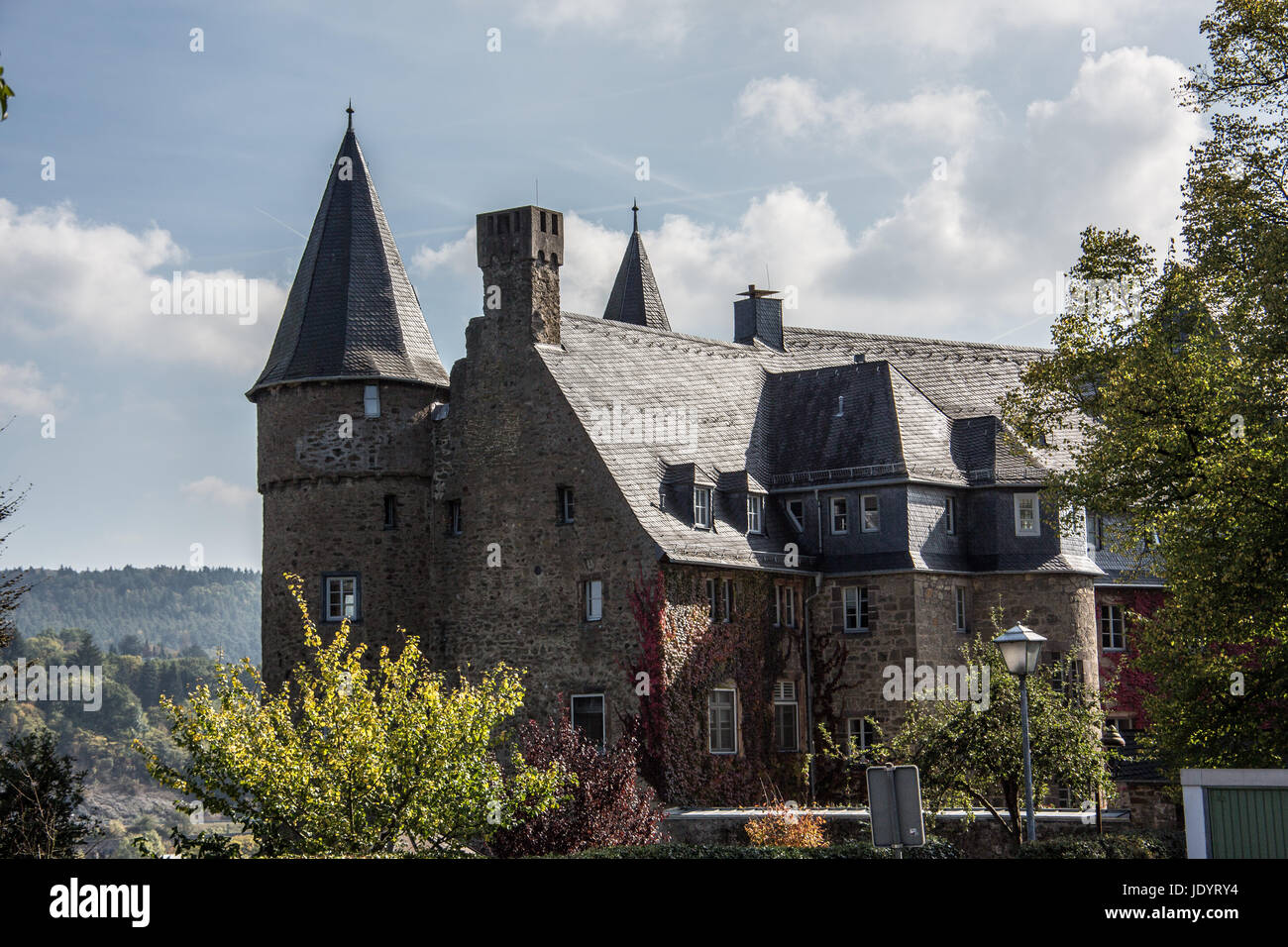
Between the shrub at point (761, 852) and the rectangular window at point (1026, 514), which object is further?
the rectangular window at point (1026, 514)

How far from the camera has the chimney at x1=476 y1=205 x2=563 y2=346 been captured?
41875 millimetres

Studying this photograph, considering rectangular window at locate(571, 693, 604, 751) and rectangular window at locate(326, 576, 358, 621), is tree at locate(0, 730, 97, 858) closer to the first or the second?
rectangular window at locate(326, 576, 358, 621)

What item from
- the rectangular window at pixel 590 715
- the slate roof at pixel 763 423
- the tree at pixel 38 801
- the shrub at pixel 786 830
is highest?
the slate roof at pixel 763 423

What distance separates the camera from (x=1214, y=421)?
28.0m

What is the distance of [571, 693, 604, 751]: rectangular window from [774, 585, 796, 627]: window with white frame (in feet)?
16.8

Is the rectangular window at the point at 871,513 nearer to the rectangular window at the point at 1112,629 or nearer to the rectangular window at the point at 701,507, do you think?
the rectangular window at the point at 701,507

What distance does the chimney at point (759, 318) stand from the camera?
50.2 meters

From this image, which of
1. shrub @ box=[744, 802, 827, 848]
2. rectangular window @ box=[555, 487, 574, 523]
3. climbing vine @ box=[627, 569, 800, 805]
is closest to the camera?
shrub @ box=[744, 802, 827, 848]

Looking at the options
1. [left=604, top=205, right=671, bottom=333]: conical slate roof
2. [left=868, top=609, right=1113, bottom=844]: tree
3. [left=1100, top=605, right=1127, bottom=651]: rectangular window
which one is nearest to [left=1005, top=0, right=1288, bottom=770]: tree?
[left=868, top=609, right=1113, bottom=844]: tree

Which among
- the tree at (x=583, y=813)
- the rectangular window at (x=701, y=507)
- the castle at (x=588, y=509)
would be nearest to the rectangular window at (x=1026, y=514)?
the castle at (x=588, y=509)

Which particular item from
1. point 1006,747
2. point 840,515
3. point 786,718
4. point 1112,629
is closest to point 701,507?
point 840,515

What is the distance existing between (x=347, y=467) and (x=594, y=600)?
7.40 metres

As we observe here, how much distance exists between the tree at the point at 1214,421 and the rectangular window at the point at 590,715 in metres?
12.0

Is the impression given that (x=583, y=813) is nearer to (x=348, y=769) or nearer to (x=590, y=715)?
(x=348, y=769)
